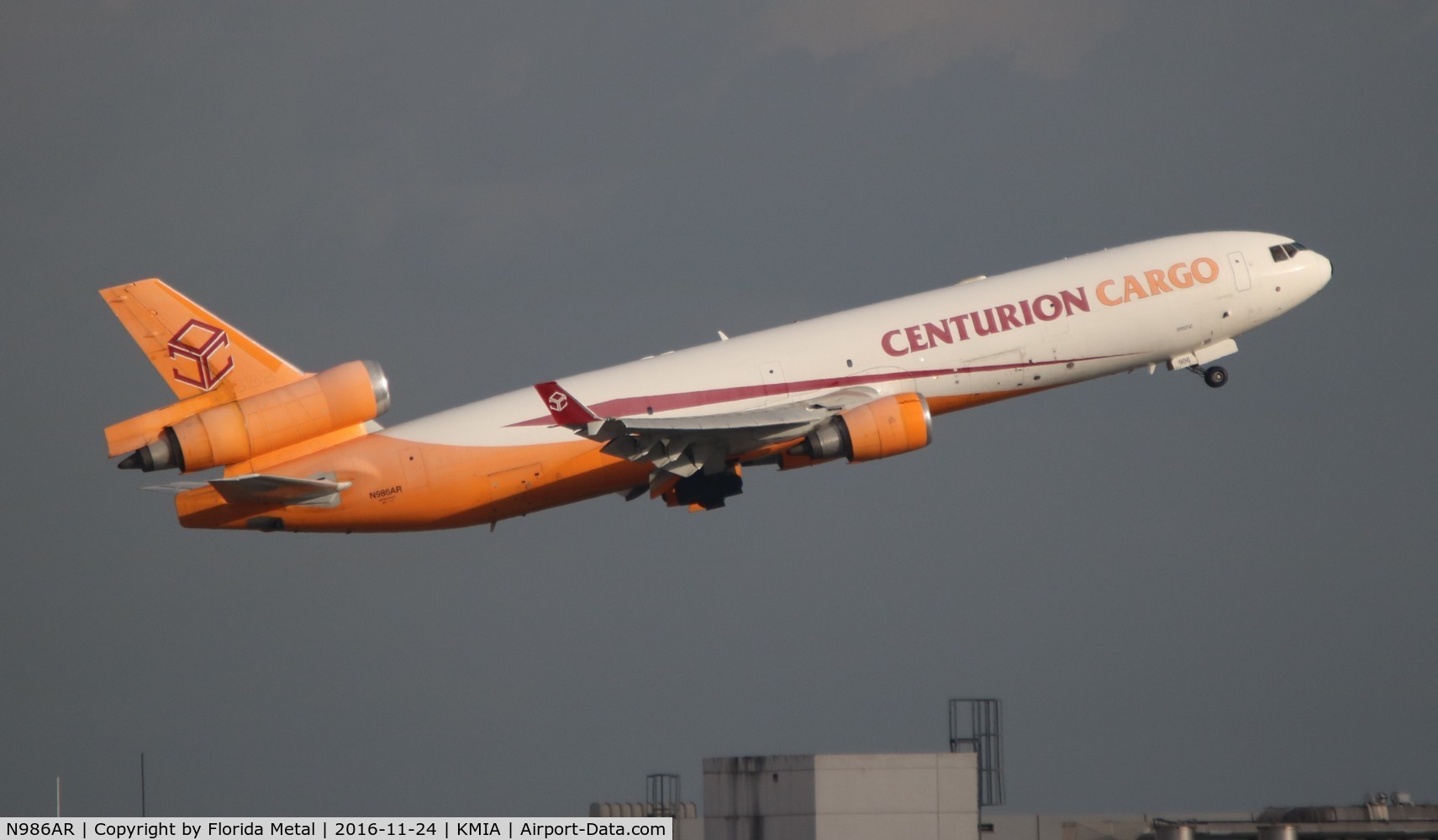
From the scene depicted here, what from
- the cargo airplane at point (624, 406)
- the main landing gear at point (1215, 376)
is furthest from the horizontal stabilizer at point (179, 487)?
the main landing gear at point (1215, 376)

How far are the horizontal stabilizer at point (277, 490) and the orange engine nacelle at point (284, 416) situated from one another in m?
1.06

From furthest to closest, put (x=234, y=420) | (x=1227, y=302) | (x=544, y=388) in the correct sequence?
(x=1227, y=302)
(x=234, y=420)
(x=544, y=388)

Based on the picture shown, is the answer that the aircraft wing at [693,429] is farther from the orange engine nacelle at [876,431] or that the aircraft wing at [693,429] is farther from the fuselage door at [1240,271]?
the fuselage door at [1240,271]

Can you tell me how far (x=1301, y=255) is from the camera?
63.8 meters

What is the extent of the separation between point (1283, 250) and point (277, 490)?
35404 millimetres

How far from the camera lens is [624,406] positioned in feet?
190

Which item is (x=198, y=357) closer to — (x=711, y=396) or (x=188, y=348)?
(x=188, y=348)

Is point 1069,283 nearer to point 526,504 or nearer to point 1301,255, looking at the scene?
point 1301,255

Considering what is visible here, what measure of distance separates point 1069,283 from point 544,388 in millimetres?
18550

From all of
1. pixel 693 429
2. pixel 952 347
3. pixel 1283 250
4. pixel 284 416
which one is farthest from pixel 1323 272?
pixel 284 416

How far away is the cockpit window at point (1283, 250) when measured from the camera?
206ft

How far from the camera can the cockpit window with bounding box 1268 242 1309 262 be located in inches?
2474

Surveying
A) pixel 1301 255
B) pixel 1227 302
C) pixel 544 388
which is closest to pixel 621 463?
pixel 544 388

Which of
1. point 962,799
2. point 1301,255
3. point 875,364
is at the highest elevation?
point 1301,255
